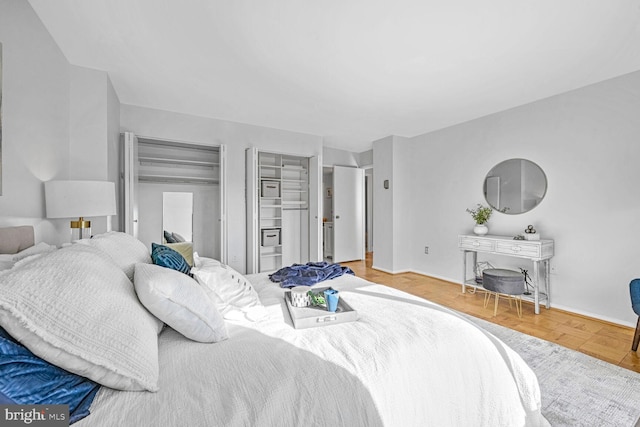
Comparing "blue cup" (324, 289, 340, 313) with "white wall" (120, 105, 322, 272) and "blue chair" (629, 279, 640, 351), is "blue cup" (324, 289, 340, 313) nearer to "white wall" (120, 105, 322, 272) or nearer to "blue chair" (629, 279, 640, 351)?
"blue chair" (629, 279, 640, 351)

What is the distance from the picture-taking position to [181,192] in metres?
4.62

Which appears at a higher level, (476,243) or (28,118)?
(28,118)

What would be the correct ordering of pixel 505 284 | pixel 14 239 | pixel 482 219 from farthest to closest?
pixel 482 219 < pixel 505 284 < pixel 14 239

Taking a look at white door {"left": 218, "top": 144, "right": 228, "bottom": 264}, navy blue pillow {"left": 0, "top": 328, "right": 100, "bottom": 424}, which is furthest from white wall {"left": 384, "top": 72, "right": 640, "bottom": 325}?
navy blue pillow {"left": 0, "top": 328, "right": 100, "bottom": 424}

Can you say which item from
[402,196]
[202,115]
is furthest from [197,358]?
[402,196]

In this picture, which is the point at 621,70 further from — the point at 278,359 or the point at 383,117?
the point at 278,359

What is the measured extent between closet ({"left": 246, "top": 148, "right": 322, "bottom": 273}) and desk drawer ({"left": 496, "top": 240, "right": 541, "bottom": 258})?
2.77 meters

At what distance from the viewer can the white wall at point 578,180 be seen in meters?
2.95

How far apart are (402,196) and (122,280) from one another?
16.3 ft

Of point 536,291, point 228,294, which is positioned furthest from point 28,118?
point 536,291

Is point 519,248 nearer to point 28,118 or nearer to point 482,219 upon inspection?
point 482,219

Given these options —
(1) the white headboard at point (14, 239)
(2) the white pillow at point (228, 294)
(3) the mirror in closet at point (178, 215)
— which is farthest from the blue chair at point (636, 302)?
(3) the mirror in closet at point (178, 215)

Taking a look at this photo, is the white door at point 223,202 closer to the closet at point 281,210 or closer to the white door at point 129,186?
the closet at point 281,210

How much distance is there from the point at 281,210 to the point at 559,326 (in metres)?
4.13
